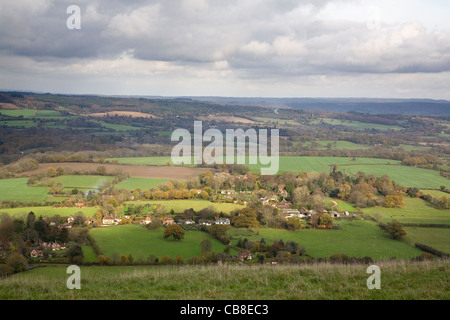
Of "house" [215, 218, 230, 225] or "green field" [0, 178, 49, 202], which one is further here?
"green field" [0, 178, 49, 202]

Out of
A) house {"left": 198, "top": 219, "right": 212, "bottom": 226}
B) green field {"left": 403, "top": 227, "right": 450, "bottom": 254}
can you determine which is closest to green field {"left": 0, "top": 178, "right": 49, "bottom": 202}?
house {"left": 198, "top": 219, "right": 212, "bottom": 226}

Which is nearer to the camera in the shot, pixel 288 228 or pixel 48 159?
pixel 288 228

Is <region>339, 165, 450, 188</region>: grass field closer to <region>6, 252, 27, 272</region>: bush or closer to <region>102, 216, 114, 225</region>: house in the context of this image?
<region>102, 216, 114, 225</region>: house

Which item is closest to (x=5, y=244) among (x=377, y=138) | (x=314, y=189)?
(x=314, y=189)

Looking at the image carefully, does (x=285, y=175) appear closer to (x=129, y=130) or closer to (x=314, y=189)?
(x=314, y=189)

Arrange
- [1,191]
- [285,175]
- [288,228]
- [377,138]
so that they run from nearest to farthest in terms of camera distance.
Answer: [288,228]
[1,191]
[285,175]
[377,138]

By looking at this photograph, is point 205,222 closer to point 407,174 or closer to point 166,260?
point 166,260

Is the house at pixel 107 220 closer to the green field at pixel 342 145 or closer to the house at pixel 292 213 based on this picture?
the house at pixel 292 213
